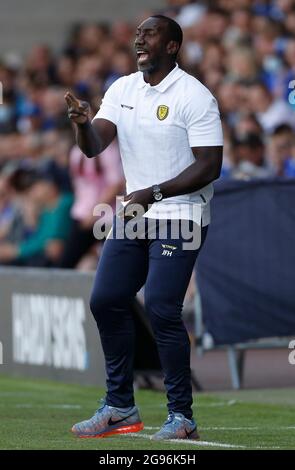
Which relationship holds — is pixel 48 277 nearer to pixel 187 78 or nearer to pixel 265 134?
pixel 265 134

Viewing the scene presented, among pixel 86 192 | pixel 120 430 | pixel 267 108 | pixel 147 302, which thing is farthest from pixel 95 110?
pixel 147 302

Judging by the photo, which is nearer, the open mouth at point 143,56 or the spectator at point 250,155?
the open mouth at point 143,56

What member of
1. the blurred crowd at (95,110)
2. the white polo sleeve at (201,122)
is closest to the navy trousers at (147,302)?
the white polo sleeve at (201,122)

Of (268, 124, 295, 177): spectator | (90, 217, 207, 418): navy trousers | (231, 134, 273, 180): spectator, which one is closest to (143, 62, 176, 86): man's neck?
(90, 217, 207, 418): navy trousers

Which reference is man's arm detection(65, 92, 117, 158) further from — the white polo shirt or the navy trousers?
the navy trousers

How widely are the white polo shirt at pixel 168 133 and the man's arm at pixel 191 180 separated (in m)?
0.07

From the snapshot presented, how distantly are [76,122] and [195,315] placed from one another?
4534 millimetres

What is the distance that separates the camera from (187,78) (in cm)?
788

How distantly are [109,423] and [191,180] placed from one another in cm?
150

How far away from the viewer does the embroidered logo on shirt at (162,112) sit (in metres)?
7.79

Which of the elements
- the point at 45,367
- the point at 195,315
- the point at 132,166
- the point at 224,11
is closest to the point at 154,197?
the point at 132,166

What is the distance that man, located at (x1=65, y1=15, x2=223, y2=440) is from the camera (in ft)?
25.2

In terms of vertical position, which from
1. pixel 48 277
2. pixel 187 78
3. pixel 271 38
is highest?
pixel 271 38

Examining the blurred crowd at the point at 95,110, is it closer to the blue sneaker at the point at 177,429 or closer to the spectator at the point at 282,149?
the spectator at the point at 282,149
